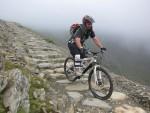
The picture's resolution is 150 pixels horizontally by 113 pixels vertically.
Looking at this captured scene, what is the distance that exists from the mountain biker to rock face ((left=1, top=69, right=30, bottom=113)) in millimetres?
3814

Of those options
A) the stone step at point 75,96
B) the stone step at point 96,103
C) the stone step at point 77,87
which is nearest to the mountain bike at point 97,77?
the stone step at point 96,103

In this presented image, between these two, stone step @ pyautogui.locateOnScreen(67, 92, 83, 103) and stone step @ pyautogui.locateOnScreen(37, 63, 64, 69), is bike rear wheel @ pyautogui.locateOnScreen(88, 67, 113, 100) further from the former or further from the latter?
stone step @ pyautogui.locateOnScreen(37, 63, 64, 69)

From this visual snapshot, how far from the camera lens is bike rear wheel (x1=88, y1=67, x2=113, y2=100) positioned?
10.7m

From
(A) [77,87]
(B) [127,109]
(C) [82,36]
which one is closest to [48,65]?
(A) [77,87]

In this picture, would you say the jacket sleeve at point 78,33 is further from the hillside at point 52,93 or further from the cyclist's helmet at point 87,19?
the hillside at point 52,93

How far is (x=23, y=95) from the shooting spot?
771 centimetres

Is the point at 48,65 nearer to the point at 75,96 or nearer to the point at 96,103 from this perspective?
the point at 75,96

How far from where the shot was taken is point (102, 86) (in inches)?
435

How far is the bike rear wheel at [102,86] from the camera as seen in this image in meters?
10.7

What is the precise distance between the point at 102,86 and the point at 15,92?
13.9ft

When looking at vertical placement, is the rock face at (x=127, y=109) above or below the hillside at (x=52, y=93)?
below

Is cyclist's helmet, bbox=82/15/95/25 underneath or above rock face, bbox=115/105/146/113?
above

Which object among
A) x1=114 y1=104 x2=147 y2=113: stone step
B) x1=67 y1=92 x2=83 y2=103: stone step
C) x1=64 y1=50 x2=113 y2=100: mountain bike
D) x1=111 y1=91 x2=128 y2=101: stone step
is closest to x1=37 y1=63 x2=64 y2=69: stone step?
x1=64 y1=50 x2=113 y2=100: mountain bike

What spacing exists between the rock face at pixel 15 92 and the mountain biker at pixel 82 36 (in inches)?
150
